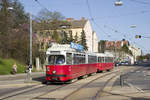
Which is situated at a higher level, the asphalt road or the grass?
the grass

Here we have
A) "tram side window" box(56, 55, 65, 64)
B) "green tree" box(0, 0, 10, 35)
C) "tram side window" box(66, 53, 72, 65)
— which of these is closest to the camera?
"tram side window" box(56, 55, 65, 64)

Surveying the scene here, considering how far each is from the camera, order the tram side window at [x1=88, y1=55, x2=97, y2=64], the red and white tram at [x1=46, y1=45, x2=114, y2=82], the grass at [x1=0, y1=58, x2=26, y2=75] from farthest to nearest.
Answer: the grass at [x1=0, y1=58, x2=26, y2=75] → the tram side window at [x1=88, y1=55, x2=97, y2=64] → the red and white tram at [x1=46, y1=45, x2=114, y2=82]

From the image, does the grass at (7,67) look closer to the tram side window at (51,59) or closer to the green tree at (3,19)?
the green tree at (3,19)

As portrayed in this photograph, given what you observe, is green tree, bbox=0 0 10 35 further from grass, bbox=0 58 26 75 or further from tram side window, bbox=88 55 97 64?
tram side window, bbox=88 55 97 64

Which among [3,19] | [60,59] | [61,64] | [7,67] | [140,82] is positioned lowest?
[140,82]

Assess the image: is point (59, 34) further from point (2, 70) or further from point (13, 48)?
point (2, 70)

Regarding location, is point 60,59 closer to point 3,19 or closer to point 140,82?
point 140,82

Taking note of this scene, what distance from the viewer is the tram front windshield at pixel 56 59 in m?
19.6

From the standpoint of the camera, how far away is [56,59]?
19.8 meters

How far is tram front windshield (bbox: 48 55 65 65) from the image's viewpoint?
19.6 meters

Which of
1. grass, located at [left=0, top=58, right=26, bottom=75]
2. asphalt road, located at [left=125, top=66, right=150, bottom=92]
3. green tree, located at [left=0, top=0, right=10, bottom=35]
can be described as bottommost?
asphalt road, located at [left=125, top=66, right=150, bottom=92]

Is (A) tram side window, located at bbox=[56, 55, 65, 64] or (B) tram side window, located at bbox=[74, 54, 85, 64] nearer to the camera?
(A) tram side window, located at bbox=[56, 55, 65, 64]

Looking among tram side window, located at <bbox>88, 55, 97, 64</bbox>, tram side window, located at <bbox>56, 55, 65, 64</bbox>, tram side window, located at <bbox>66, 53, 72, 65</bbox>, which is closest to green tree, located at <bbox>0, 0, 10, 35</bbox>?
tram side window, located at <bbox>88, 55, 97, 64</bbox>

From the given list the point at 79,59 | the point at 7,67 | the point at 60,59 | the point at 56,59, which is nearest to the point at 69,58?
the point at 60,59
